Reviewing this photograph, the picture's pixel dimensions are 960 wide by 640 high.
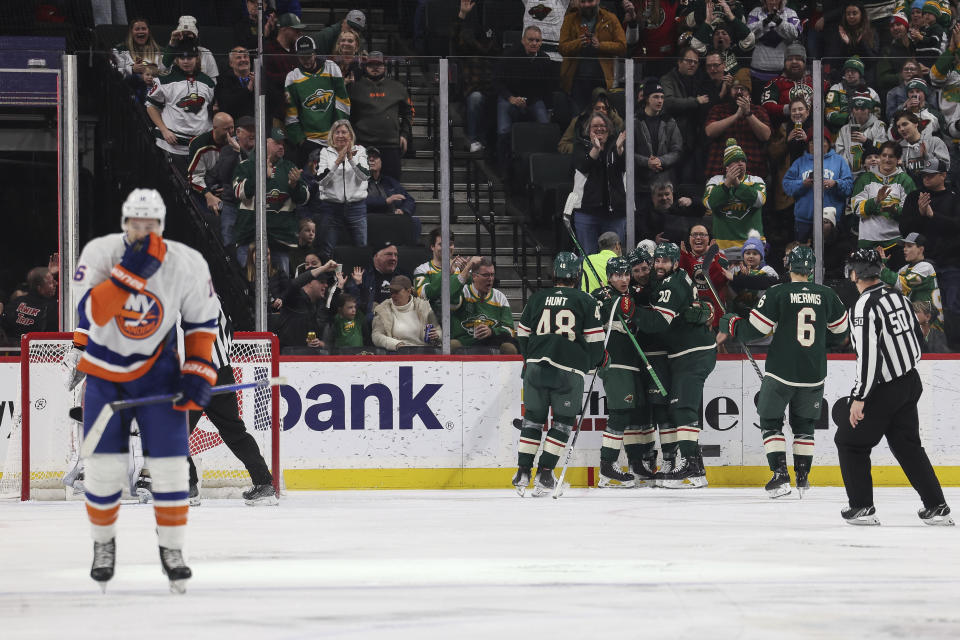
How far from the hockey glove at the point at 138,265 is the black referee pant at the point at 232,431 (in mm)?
3559

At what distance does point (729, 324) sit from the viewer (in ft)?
32.7

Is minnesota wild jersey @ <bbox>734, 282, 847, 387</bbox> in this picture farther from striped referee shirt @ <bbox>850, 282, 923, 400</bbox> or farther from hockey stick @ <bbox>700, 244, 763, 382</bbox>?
striped referee shirt @ <bbox>850, 282, 923, 400</bbox>

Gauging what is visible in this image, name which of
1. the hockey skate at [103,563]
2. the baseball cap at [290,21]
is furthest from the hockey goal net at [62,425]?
the hockey skate at [103,563]

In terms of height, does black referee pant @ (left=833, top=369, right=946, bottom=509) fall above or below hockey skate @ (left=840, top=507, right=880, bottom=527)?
above

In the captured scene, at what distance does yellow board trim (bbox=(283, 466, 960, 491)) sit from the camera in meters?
9.69

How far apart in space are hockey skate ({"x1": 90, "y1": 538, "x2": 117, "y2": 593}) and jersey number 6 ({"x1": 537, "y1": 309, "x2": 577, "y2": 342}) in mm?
4490

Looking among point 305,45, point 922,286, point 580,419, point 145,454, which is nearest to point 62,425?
point 305,45

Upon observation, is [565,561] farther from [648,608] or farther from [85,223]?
[85,223]

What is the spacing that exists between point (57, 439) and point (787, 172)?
5265 millimetres

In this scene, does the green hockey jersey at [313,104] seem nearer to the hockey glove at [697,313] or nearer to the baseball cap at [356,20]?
the baseball cap at [356,20]

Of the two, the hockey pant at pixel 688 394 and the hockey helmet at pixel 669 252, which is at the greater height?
the hockey helmet at pixel 669 252

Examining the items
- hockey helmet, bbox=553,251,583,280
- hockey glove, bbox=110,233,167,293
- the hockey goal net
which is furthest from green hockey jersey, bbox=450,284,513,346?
hockey glove, bbox=110,233,167,293

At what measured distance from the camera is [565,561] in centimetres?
580

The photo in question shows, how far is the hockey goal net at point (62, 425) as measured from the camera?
9.05 m
